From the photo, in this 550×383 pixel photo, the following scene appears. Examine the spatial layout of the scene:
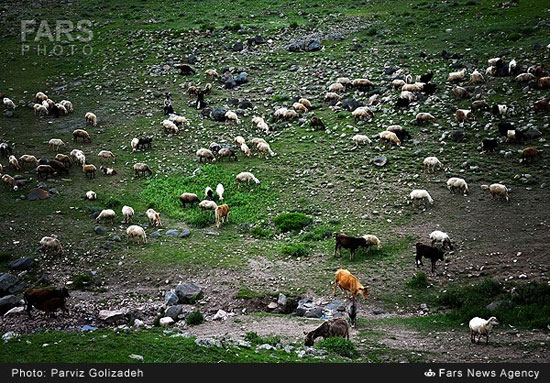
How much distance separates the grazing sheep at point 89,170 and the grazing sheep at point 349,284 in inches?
587

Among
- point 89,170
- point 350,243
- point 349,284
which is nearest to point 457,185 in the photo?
point 350,243

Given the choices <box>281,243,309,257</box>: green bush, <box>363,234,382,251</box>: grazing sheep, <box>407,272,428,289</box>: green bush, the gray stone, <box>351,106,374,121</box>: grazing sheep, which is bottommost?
the gray stone

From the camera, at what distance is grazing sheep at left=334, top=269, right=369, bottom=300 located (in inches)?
692

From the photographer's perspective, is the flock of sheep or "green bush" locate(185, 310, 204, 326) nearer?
"green bush" locate(185, 310, 204, 326)

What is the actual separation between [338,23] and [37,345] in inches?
1548

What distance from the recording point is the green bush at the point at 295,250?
68.2 feet

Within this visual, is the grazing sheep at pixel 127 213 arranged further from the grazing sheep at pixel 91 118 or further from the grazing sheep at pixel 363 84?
the grazing sheep at pixel 363 84

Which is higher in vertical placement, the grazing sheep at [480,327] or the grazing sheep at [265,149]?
the grazing sheep at [265,149]

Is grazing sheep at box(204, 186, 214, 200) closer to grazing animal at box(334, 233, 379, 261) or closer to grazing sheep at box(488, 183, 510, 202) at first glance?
grazing animal at box(334, 233, 379, 261)

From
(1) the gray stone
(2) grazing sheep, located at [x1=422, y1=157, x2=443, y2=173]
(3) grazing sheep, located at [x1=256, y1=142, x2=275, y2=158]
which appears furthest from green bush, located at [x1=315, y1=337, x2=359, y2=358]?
(3) grazing sheep, located at [x1=256, y1=142, x2=275, y2=158]

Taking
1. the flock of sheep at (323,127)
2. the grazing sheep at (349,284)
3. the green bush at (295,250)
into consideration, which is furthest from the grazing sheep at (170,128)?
the grazing sheep at (349,284)

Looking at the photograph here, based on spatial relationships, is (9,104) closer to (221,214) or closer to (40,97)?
(40,97)

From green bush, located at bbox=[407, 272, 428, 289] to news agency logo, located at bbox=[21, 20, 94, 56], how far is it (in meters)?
36.2

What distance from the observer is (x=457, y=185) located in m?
23.4
